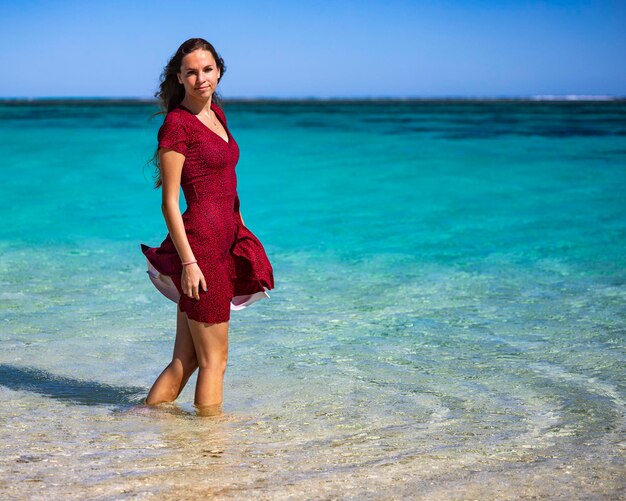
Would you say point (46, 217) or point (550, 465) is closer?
point (550, 465)

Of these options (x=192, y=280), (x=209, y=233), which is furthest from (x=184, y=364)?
(x=209, y=233)

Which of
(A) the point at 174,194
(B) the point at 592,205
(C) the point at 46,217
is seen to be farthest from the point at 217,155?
(B) the point at 592,205

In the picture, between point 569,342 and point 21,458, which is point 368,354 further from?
point 21,458

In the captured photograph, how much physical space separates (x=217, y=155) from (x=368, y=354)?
2.00 metres

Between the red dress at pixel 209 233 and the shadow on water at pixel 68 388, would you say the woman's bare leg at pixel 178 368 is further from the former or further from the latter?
the shadow on water at pixel 68 388

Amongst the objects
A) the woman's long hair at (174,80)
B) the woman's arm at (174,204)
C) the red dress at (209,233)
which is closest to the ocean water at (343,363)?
the red dress at (209,233)

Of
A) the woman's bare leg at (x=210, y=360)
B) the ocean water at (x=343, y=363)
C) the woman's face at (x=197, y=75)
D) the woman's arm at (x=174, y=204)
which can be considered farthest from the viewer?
the woman's bare leg at (x=210, y=360)

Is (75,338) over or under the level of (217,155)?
under

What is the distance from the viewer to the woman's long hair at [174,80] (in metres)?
3.21

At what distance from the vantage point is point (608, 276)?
7.25m

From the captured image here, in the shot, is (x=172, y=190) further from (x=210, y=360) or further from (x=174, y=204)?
(x=210, y=360)

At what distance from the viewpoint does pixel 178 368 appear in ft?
11.5

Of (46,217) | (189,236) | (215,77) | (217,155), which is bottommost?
(46,217)

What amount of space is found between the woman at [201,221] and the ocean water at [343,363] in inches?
18.0
